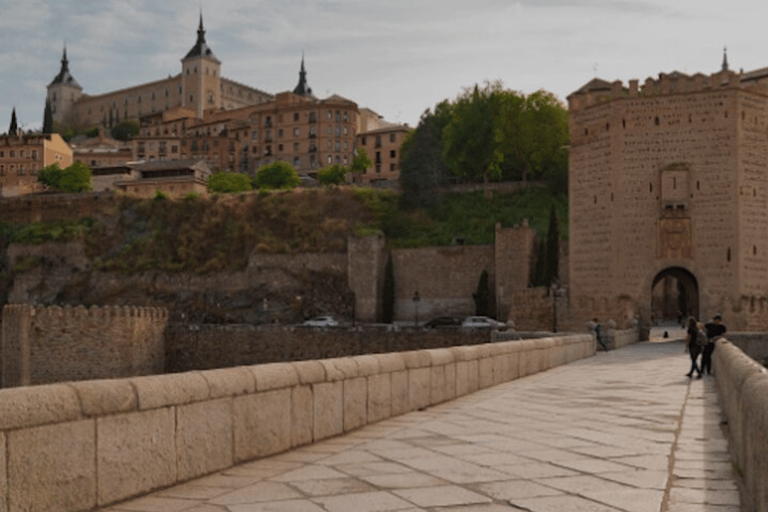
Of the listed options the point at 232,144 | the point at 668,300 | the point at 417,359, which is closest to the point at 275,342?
the point at 668,300

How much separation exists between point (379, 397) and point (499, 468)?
265cm

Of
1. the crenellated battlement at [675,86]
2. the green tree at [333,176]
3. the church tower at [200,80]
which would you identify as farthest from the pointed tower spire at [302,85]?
the crenellated battlement at [675,86]

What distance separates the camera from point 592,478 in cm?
554

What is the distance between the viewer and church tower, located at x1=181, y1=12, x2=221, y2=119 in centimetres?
12581

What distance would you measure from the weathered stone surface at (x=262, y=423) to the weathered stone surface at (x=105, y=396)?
111 cm

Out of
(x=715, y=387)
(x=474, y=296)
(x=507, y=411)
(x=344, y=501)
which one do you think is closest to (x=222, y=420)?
(x=344, y=501)

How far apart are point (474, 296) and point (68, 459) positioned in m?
43.2

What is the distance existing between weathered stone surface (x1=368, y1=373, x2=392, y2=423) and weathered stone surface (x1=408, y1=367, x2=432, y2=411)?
589 mm

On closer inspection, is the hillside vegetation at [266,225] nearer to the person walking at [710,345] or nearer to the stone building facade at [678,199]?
the stone building facade at [678,199]

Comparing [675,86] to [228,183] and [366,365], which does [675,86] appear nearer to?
[366,365]

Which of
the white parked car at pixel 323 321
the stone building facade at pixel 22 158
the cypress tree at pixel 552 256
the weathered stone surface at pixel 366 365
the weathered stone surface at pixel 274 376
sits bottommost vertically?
the white parked car at pixel 323 321

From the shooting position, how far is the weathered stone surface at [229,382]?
575 centimetres

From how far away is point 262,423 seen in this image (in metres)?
6.29

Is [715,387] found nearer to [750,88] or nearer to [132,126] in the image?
[750,88]
